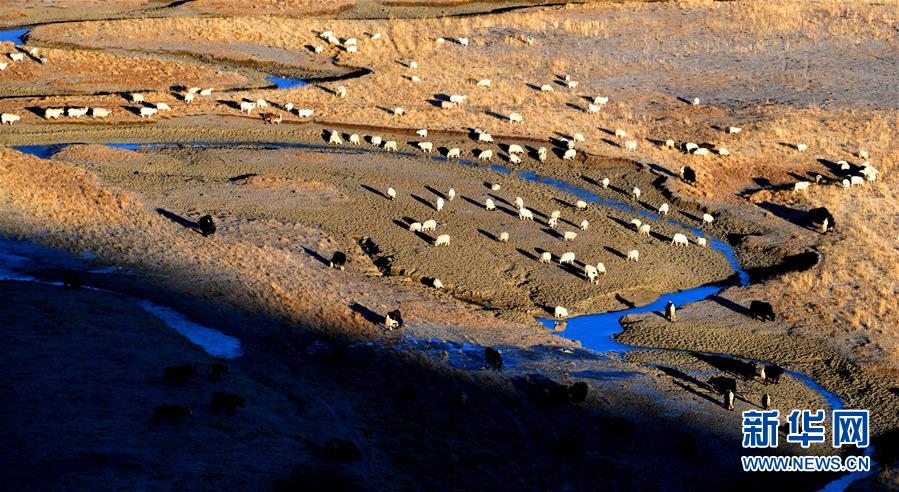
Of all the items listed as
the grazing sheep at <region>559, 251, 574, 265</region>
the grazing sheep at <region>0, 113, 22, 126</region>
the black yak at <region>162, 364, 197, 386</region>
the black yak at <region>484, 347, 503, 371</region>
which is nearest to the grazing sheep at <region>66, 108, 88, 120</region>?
the grazing sheep at <region>0, 113, 22, 126</region>

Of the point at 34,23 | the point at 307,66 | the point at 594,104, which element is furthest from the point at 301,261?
the point at 34,23

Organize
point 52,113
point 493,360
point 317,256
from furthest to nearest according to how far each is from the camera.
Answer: point 52,113 < point 317,256 < point 493,360

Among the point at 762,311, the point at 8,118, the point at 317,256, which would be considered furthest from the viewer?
the point at 8,118

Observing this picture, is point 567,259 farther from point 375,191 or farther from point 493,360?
point 375,191

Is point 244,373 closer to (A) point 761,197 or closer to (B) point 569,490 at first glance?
(B) point 569,490

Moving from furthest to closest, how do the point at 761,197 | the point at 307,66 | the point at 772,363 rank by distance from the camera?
the point at 307,66
the point at 761,197
the point at 772,363

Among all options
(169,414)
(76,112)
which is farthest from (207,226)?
(76,112)
